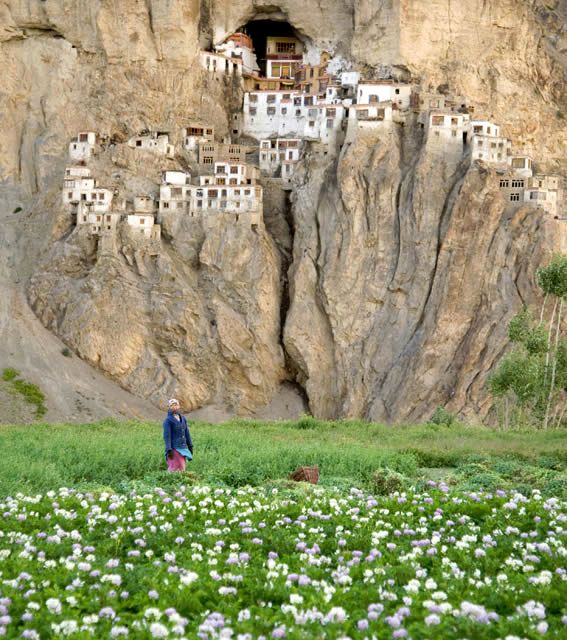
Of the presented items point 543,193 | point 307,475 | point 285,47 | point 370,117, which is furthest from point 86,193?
point 307,475

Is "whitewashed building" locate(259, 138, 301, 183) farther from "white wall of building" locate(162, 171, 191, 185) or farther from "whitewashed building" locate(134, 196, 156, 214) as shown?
"whitewashed building" locate(134, 196, 156, 214)

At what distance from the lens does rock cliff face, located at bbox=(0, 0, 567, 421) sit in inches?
2655

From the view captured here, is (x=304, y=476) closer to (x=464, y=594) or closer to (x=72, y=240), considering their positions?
(x=464, y=594)

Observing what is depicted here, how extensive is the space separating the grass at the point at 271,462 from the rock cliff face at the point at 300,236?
3657 centimetres

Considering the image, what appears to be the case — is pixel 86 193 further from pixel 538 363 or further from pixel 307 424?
pixel 307 424

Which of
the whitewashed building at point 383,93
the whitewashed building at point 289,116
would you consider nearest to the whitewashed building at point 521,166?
the whitewashed building at point 383,93

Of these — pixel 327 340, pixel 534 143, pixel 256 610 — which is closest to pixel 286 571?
pixel 256 610

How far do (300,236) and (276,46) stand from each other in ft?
79.3

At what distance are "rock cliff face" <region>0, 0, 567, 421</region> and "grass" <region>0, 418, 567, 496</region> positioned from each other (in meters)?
36.6

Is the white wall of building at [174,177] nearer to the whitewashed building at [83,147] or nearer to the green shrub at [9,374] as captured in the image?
the whitewashed building at [83,147]

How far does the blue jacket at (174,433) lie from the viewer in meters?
19.8

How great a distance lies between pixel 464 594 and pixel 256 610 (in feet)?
6.68

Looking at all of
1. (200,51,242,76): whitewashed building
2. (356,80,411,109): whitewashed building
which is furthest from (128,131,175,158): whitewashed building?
(356,80,411,109): whitewashed building

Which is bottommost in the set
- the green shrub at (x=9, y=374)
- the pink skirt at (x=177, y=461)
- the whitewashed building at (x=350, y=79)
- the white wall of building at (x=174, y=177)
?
the green shrub at (x=9, y=374)
